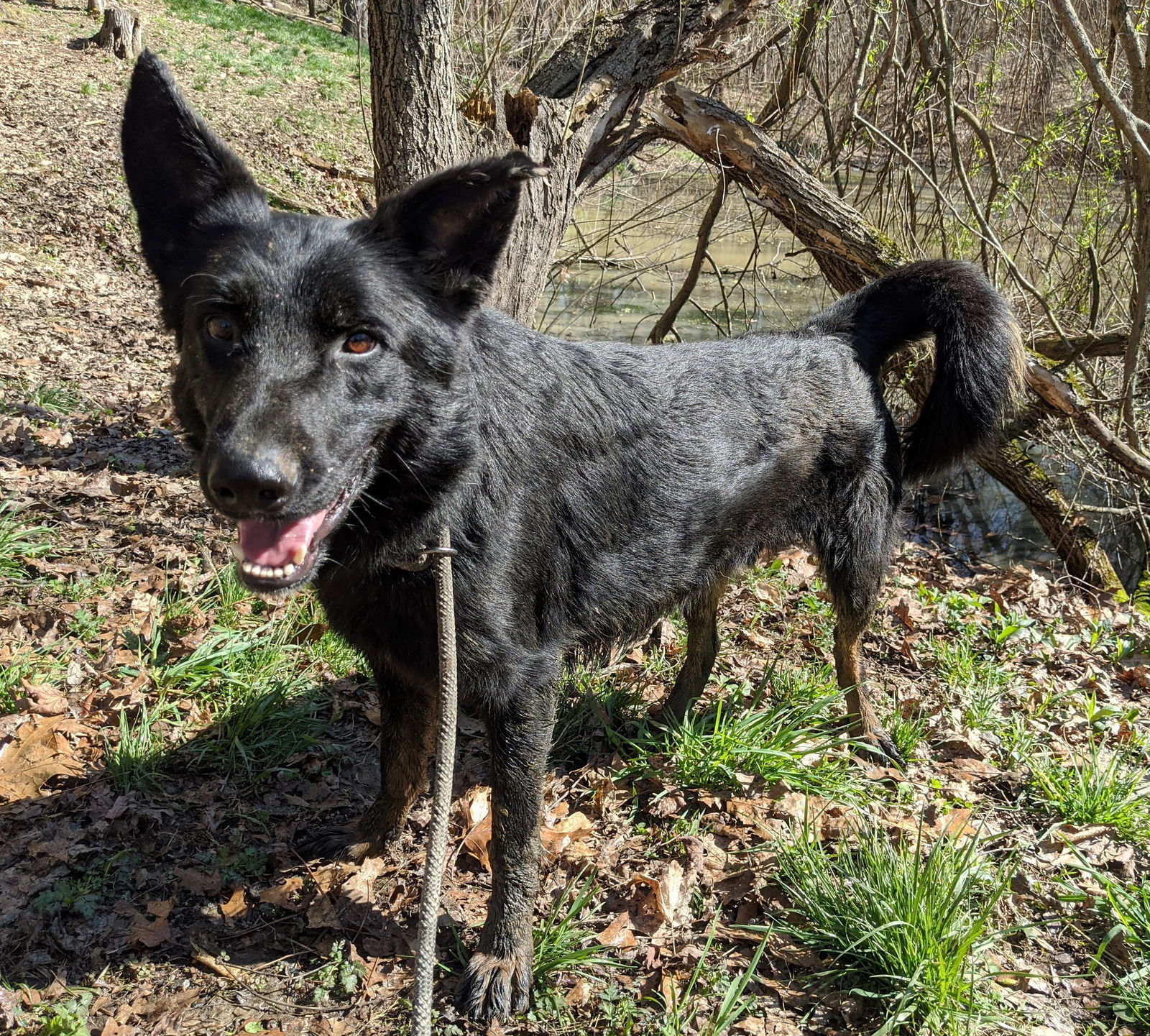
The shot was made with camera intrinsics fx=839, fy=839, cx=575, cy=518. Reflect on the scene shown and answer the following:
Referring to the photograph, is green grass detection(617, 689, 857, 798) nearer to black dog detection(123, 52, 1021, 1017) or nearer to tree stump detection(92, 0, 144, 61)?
black dog detection(123, 52, 1021, 1017)

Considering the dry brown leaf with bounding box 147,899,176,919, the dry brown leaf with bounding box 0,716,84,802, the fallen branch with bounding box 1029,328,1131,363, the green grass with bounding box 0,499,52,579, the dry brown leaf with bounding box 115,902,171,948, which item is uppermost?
the fallen branch with bounding box 1029,328,1131,363

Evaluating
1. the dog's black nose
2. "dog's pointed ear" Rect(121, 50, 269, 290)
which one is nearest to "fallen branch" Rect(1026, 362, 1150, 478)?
"dog's pointed ear" Rect(121, 50, 269, 290)

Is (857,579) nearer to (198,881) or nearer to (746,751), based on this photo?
(746,751)

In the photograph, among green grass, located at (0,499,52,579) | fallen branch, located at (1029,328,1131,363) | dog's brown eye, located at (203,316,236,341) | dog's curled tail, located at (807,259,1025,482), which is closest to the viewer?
dog's brown eye, located at (203,316,236,341)

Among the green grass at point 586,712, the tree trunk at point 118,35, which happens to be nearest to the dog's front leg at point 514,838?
the green grass at point 586,712

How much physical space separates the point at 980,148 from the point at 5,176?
9.87 metres

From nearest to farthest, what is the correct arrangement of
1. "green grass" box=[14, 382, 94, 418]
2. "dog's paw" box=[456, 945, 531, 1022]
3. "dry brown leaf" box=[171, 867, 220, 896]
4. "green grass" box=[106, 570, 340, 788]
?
"dog's paw" box=[456, 945, 531, 1022] → "dry brown leaf" box=[171, 867, 220, 896] → "green grass" box=[106, 570, 340, 788] → "green grass" box=[14, 382, 94, 418]

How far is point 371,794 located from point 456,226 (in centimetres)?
234

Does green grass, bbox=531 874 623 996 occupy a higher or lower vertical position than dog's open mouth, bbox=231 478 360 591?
lower

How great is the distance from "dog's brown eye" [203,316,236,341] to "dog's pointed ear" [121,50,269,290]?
28cm

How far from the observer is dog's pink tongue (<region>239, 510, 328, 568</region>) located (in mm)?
2129

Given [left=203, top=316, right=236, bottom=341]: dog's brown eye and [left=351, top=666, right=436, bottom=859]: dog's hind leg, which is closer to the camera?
[left=203, top=316, right=236, bottom=341]: dog's brown eye

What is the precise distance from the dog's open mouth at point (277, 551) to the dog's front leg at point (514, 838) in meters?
0.87

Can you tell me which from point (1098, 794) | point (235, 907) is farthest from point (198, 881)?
point (1098, 794)
